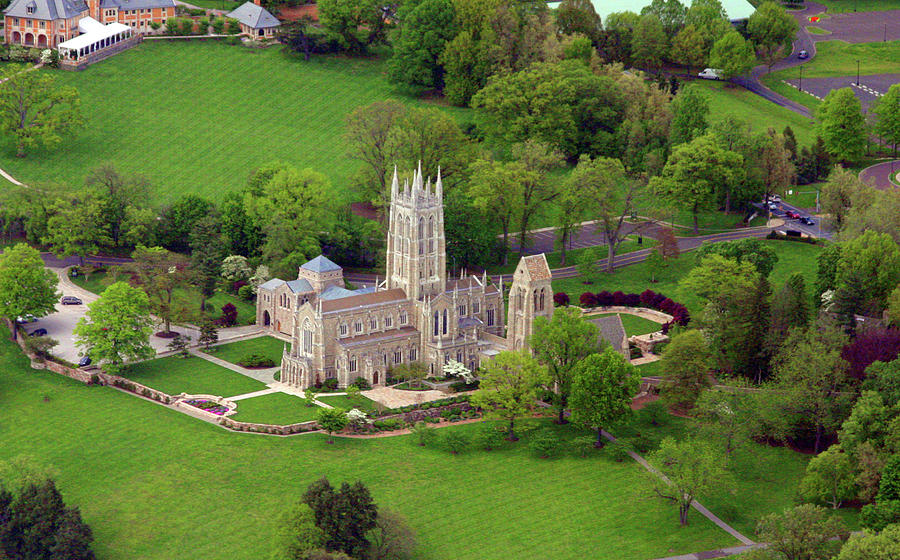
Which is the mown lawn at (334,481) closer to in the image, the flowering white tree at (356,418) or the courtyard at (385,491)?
the courtyard at (385,491)

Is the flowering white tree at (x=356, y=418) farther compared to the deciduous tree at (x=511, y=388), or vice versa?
the flowering white tree at (x=356, y=418)

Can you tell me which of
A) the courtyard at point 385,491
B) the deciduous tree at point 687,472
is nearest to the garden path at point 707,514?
the courtyard at point 385,491

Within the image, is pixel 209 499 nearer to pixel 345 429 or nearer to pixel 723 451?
pixel 345 429

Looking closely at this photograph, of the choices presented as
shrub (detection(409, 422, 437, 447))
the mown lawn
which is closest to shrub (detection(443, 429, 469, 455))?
the mown lawn

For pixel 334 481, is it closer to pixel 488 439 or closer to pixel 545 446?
pixel 488 439

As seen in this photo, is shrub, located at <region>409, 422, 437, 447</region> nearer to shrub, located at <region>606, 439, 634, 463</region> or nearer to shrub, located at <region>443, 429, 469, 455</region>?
shrub, located at <region>443, 429, 469, 455</region>
